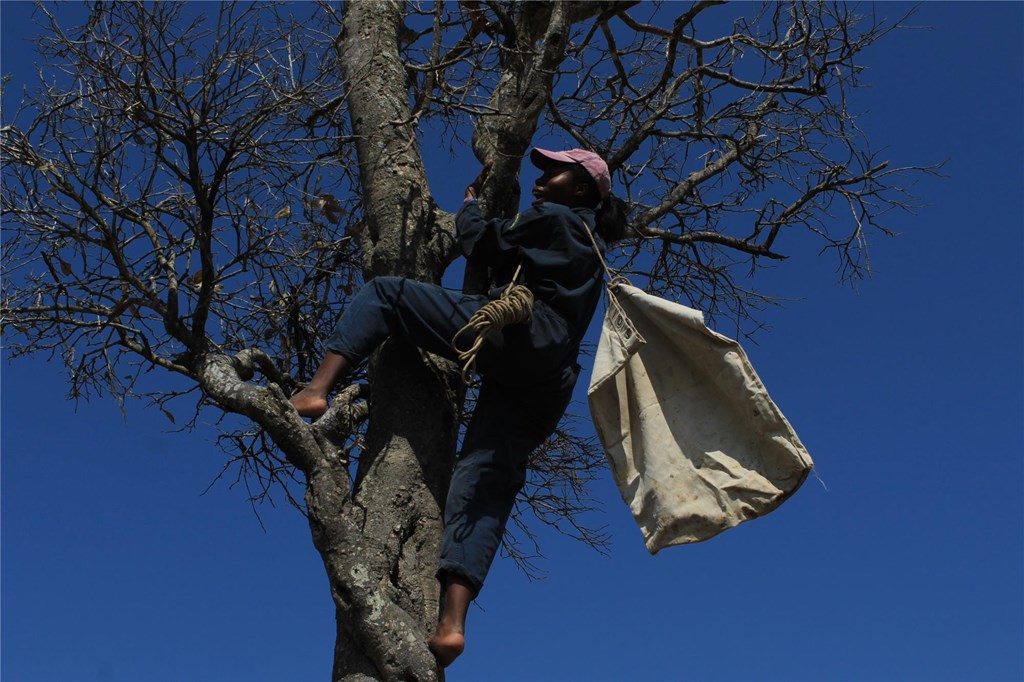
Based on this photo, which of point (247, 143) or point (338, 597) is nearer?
point (338, 597)

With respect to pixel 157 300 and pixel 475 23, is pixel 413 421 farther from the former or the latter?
pixel 475 23

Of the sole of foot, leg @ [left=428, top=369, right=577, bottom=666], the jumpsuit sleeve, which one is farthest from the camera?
the jumpsuit sleeve

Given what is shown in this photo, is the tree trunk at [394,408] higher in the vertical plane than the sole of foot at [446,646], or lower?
higher

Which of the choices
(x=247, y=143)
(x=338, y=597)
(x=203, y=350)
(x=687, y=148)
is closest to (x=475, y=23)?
(x=687, y=148)

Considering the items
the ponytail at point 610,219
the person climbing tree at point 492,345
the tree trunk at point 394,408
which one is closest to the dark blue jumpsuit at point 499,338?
the person climbing tree at point 492,345

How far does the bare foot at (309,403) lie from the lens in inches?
148

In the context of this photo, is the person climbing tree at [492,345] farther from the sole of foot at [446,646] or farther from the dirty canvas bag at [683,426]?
the dirty canvas bag at [683,426]

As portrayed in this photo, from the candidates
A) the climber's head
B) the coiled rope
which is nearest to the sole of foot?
the coiled rope

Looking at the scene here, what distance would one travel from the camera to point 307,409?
12.4 feet

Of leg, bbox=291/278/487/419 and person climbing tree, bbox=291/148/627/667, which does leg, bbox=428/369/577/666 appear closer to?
person climbing tree, bbox=291/148/627/667

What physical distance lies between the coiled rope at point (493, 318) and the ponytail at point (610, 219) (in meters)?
0.78

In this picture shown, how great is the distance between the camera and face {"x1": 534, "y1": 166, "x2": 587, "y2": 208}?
178 inches

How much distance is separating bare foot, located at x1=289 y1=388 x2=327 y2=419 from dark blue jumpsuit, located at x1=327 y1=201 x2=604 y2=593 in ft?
0.56

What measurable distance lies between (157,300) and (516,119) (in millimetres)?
1535
